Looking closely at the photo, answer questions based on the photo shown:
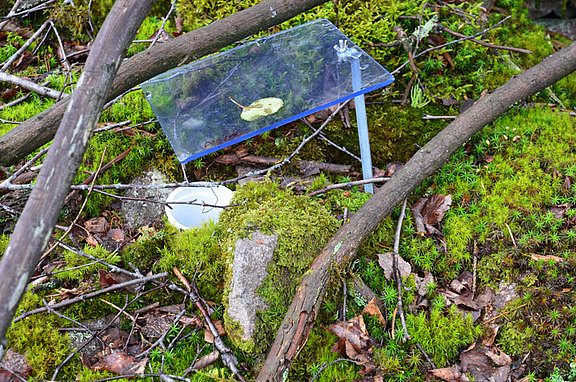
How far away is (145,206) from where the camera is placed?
14.0 feet

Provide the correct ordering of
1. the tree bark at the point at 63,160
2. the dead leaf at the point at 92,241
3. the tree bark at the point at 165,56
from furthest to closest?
the dead leaf at the point at 92,241 → the tree bark at the point at 165,56 → the tree bark at the point at 63,160

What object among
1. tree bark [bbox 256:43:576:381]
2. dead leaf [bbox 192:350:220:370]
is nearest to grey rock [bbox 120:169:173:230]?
dead leaf [bbox 192:350:220:370]

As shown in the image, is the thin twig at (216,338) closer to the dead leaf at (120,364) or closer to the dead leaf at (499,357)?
the dead leaf at (120,364)

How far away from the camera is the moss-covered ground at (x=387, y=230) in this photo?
3.16 meters

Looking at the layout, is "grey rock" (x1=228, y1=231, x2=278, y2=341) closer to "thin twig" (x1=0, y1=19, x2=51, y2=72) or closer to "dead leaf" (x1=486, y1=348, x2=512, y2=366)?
"dead leaf" (x1=486, y1=348, x2=512, y2=366)

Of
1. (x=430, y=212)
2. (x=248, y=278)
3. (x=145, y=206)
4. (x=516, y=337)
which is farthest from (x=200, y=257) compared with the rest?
(x=516, y=337)

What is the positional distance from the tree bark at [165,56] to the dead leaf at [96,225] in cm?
83

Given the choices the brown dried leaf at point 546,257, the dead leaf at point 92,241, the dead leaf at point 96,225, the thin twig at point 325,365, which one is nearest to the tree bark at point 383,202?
the thin twig at point 325,365

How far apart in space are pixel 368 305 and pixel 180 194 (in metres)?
2.20

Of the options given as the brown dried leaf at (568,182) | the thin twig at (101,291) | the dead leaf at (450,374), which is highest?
the thin twig at (101,291)

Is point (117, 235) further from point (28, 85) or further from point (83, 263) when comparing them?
point (28, 85)

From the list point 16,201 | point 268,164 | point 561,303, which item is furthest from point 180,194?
point 561,303

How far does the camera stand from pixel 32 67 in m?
5.29

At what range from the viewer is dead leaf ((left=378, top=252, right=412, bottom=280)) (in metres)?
3.59
